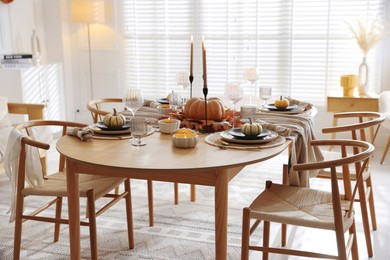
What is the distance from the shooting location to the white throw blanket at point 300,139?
8.88 ft

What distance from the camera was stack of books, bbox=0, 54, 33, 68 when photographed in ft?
16.5

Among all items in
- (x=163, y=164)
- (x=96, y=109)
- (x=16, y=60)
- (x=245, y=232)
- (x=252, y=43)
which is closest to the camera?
(x=163, y=164)

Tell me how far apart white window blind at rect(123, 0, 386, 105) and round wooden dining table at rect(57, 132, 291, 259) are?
3157mm

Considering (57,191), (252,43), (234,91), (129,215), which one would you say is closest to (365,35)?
(252,43)

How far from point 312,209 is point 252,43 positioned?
344 cm

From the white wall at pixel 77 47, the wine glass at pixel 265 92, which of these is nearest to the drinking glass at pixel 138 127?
the wine glass at pixel 265 92

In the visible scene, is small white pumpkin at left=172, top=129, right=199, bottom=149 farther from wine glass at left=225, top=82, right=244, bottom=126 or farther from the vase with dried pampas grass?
the vase with dried pampas grass

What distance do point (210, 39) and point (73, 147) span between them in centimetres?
357

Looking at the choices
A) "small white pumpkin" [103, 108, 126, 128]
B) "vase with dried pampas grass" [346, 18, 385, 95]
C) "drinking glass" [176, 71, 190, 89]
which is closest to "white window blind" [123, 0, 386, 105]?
"vase with dried pampas grass" [346, 18, 385, 95]

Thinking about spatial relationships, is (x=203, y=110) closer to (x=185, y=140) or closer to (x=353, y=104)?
(x=185, y=140)

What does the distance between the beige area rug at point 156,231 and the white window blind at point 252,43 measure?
1.90 m


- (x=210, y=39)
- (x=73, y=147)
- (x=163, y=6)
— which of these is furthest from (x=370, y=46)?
(x=73, y=147)

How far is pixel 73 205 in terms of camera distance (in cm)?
245

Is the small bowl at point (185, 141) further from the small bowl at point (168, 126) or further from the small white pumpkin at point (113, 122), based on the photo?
the small white pumpkin at point (113, 122)
